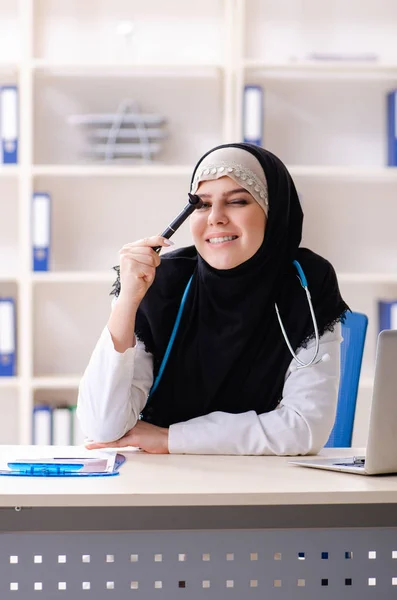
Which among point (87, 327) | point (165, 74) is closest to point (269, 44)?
point (165, 74)

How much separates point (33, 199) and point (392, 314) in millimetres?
1487

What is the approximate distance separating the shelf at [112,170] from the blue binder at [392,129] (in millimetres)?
832

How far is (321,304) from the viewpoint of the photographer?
5.56ft

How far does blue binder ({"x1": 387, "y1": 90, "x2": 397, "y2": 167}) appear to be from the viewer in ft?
10.6

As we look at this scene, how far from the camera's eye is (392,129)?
10.7 ft

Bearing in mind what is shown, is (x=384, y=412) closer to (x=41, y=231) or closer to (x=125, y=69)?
(x=41, y=231)

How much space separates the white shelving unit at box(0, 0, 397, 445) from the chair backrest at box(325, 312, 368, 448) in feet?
4.35

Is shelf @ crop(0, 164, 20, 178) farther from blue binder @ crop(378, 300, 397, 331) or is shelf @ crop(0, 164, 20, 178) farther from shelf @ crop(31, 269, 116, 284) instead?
blue binder @ crop(378, 300, 397, 331)

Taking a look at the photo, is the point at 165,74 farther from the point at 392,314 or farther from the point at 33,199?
the point at 392,314

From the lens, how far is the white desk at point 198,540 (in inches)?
43.9

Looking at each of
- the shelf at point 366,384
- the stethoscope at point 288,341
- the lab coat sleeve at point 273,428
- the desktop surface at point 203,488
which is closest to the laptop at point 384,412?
the desktop surface at point 203,488

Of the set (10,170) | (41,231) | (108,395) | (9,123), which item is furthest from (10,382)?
(108,395)

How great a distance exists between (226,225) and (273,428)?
1.44 ft

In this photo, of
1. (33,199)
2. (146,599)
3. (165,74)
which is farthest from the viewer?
(165,74)
